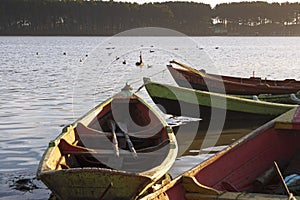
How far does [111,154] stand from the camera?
8.77m

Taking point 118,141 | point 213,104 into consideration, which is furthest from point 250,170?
point 213,104

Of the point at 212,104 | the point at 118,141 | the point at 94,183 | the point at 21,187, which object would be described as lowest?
the point at 21,187

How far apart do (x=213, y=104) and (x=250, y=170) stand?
23.2 feet

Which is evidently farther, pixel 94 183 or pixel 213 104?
pixel 213 104

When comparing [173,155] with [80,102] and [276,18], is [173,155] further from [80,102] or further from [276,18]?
[276,18]

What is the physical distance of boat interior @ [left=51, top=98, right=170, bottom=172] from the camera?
8.55 meters

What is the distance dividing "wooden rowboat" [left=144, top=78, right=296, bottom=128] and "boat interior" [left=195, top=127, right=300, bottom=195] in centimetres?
582

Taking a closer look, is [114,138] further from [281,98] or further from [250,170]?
[281,98]

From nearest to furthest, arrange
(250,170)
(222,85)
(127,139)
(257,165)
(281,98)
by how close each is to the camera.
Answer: (250,170) < (257,165) < (127,139) < (281,98) < (222,85)

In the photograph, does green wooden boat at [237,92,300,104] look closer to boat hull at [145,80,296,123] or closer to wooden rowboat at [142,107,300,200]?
boat hull at [145,80,296,123]

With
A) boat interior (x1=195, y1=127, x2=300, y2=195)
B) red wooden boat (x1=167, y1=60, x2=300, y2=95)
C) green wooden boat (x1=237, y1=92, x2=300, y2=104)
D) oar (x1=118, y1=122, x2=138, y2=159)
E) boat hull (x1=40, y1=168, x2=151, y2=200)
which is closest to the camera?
boat hull (x1=40, y1=168, x2=151, y2=200)

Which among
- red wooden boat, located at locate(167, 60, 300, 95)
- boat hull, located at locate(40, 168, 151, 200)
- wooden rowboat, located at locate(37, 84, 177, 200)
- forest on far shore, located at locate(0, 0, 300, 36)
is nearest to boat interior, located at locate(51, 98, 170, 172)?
wooden rowboat, located at locate(37, 84, 177, 200)

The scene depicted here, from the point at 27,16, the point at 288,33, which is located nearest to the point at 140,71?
the point at 27,16

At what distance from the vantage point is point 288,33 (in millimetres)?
192375
